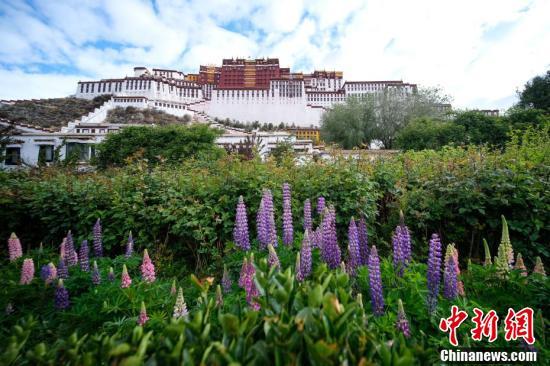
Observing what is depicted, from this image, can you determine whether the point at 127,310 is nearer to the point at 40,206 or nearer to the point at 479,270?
the point at 479,270

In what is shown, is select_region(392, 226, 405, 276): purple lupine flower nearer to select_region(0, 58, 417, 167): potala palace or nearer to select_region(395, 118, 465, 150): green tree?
select_region(395, 118, 465, 150): green tree

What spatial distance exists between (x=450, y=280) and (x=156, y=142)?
19234 mm

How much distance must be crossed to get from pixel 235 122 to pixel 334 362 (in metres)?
64.1

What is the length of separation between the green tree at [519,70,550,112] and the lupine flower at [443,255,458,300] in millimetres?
40100

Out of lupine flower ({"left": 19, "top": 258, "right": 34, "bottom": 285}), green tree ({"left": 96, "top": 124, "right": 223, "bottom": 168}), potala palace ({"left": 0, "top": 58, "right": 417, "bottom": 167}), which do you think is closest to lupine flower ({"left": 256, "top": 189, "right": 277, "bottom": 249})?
lupine flower ({"left": 19, "top": 258, "right": 34, "bottom": 285})

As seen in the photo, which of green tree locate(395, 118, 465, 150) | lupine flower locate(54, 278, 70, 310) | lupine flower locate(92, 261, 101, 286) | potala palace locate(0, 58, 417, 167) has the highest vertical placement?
potala palace locate(0, 58, 417, 167)

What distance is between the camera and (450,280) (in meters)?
2.01

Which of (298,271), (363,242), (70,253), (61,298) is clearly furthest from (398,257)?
(70,253)

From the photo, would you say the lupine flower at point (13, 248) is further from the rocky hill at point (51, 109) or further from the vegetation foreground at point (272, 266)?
the rocky hill at point (51, 109)

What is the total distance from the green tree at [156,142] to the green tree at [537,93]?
35.6 meters

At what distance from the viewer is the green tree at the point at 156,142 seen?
17203 mm

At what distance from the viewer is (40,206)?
4.77 m

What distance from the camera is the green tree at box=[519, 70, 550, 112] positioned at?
30.9m

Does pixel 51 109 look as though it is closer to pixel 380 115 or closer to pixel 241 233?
pixel 380 115
